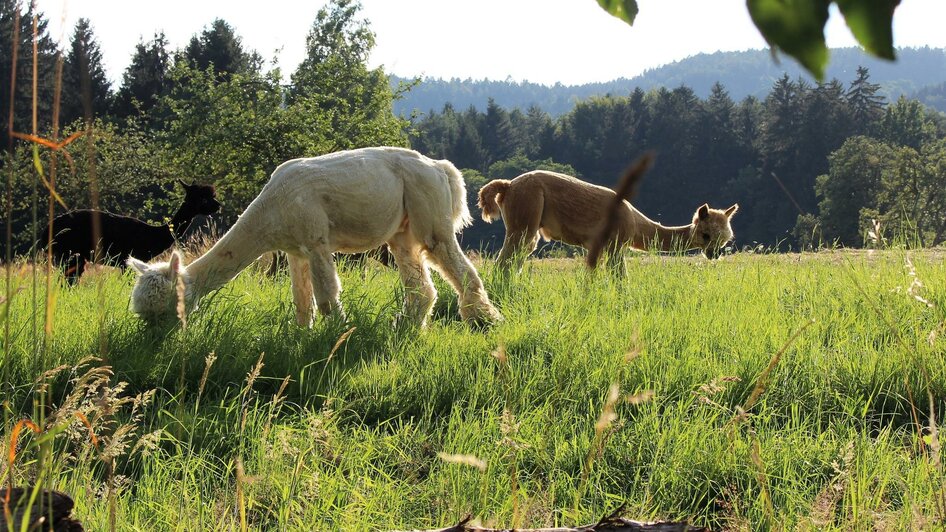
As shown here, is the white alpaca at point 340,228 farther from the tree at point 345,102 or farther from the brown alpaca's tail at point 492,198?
the tree at point 345,102

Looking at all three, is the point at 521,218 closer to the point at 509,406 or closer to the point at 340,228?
the point at 340,228

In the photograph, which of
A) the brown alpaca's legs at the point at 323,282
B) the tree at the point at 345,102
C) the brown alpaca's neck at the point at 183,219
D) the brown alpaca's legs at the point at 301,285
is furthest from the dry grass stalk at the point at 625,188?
the tree at the point at 345,102

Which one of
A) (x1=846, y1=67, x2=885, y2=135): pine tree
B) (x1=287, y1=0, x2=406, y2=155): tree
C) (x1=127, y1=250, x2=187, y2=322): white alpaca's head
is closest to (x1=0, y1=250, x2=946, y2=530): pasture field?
(x1=127, y1=250, x2=187, y2=322): white alpaca's head

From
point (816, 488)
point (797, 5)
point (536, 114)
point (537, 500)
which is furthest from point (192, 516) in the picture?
point (536, 114)

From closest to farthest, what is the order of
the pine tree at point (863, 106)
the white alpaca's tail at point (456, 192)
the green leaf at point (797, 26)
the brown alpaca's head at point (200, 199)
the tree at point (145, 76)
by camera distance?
the green leaf at point (797, 26)
the white alpaca's tail at point (456, 192)
the brown alpaca's head at point (200, 199)
the tree at point (145, 76)
the pine tree at point (863, 106)

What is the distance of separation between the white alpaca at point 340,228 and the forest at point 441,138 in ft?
4.26

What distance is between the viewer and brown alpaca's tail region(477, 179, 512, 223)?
10.4 metres

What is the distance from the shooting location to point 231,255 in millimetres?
6953

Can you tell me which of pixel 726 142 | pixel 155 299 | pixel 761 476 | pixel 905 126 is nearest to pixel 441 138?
pixel 726 142

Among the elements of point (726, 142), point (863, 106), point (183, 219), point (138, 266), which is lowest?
point (183, 219)

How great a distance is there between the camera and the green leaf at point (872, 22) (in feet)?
2.54

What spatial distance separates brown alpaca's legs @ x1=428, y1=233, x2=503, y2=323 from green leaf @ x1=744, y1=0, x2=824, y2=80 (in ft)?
20.2

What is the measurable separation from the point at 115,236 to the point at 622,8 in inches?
447

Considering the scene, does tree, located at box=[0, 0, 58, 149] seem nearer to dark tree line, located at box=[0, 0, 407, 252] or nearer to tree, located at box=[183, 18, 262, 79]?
dark tree line, located at box=[0, 0, 407, 252]
